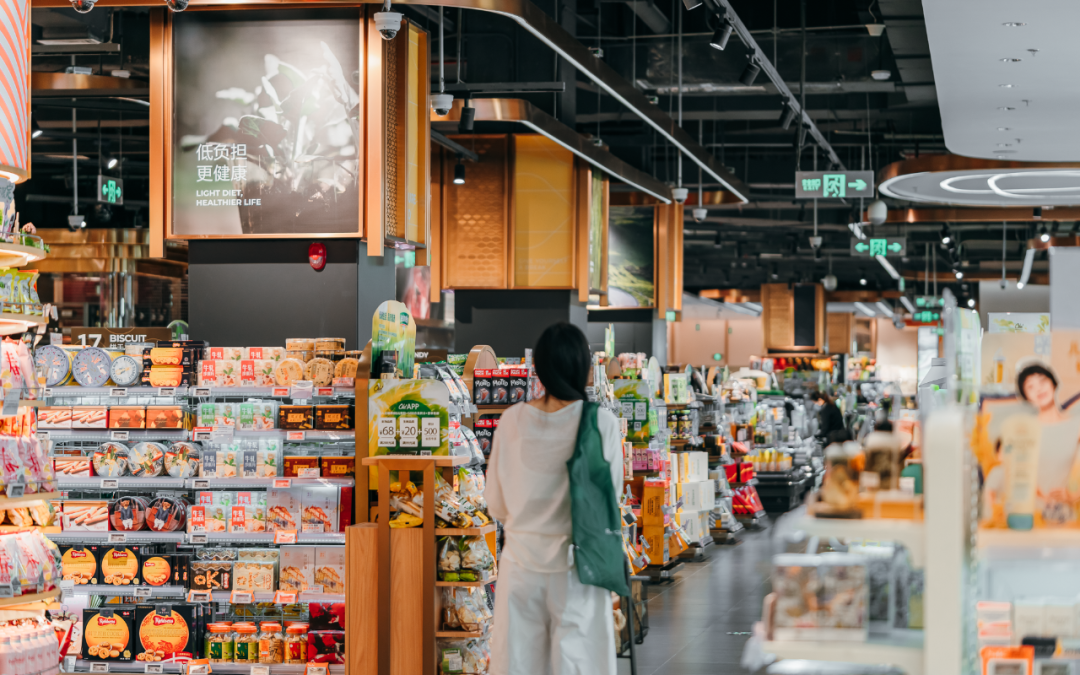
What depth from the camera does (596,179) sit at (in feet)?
44.7

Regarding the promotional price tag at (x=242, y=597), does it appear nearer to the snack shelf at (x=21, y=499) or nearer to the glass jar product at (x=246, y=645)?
the glass jar product at (x=246, y=645)

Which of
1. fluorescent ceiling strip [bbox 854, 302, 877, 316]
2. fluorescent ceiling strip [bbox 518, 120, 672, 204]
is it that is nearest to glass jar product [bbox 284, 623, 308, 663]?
fluorescent ceiling strip [bbox 518, 120, 672, 204]

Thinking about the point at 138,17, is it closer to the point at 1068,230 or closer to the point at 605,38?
the point at 605,38

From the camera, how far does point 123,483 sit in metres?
5.55

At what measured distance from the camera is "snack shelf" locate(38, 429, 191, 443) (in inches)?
223

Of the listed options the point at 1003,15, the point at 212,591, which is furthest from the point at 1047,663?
the point at 1003,15

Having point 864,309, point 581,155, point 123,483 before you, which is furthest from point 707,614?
point 864,309

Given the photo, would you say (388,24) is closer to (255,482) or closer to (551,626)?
(255,482)

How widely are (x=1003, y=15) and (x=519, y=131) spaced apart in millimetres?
5286

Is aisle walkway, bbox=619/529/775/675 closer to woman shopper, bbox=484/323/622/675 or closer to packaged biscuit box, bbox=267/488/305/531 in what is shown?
packaged biscuit box, bbox=267/488/305/531

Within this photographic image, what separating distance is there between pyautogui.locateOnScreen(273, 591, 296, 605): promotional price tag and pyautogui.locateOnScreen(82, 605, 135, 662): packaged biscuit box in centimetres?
73

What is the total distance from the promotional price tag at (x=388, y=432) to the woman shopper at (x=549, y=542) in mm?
1274

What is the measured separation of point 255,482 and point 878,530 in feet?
12.3

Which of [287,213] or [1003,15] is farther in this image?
[1003,15]
